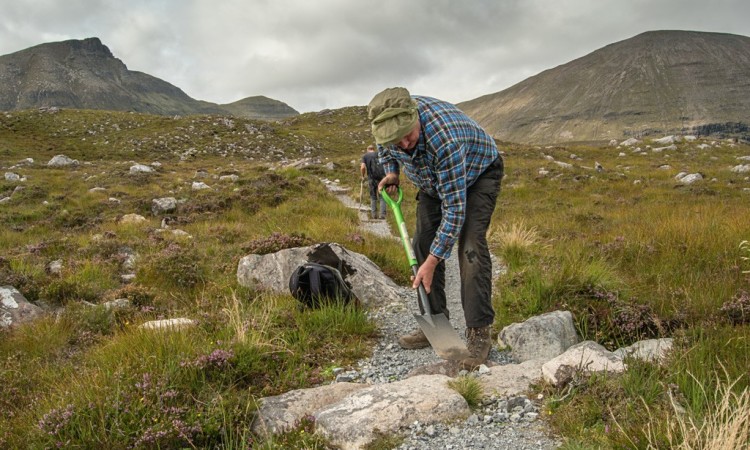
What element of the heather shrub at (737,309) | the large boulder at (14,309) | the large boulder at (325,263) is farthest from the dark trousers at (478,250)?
the large boulder at (14,309)

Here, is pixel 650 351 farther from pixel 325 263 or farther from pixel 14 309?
pixel 14 309

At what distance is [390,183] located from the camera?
18.0ft

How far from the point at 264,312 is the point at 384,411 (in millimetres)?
2289

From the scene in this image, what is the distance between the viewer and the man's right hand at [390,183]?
5.41 metres

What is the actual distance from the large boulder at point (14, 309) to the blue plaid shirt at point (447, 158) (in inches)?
208

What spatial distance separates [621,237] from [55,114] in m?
62.5

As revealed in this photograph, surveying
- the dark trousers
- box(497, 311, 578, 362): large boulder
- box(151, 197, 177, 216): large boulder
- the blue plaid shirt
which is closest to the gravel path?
box(497, 311, 578, 362): large boulder

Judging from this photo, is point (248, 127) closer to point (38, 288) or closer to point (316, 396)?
→ point (38, 288)

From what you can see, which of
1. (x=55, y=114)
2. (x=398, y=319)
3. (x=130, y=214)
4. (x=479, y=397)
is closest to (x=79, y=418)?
(x=479, y=397)

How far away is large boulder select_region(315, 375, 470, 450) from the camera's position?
3.05 metres

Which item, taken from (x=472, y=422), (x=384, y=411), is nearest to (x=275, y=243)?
(x=384, y=411)

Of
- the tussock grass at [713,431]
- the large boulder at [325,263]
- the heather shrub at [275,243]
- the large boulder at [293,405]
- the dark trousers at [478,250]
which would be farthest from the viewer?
the heather shrub at [275,243]

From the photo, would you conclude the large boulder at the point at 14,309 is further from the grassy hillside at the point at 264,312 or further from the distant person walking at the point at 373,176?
the distant person walking at the point at 373,176

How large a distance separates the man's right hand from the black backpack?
1.33m
